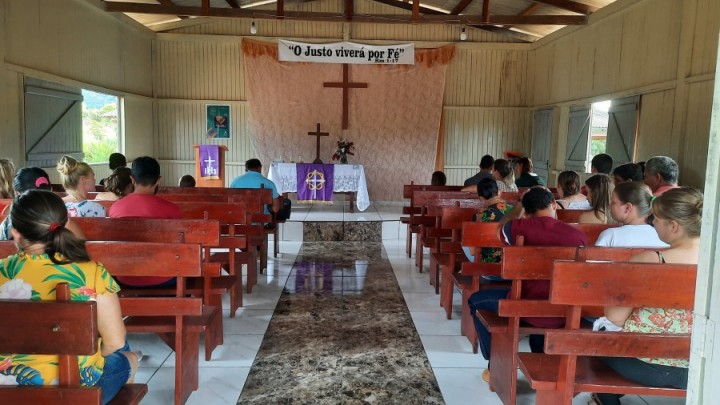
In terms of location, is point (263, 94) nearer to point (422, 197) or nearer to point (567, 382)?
point (422, 197)

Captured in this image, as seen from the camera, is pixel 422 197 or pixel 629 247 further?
pixel 422 197

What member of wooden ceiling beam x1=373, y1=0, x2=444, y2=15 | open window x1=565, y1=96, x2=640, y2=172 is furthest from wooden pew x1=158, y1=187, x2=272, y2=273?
wooden ceiling beam x1=373, y1=0, x2=444, y2=15

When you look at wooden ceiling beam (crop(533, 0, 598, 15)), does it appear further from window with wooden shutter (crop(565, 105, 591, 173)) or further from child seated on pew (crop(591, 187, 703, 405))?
child seated on pew (crop(591, 187, 703, 405))

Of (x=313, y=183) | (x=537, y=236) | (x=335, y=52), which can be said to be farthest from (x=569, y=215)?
(x=335, y=52)

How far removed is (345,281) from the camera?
517 cm

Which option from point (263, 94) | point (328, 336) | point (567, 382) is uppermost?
point (263, 94)

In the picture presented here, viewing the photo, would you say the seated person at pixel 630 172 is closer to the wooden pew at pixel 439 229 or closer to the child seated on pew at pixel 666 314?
the wooden pew at pixel 439 229

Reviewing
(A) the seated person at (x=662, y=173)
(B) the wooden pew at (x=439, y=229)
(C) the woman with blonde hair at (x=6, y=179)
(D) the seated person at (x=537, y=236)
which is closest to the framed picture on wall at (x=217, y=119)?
(B) the wooden pew at (x=439, y=229)

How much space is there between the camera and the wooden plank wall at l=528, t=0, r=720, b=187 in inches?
226

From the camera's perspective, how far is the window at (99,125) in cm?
810

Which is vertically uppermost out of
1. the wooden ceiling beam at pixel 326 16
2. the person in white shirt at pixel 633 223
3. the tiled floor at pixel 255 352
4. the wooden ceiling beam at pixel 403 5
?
the wooden ceiling beam at pixel 403 5

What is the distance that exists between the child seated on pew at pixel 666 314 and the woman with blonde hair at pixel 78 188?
3.08 meters

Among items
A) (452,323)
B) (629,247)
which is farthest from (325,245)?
(629,247)

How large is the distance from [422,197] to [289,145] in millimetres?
5731
